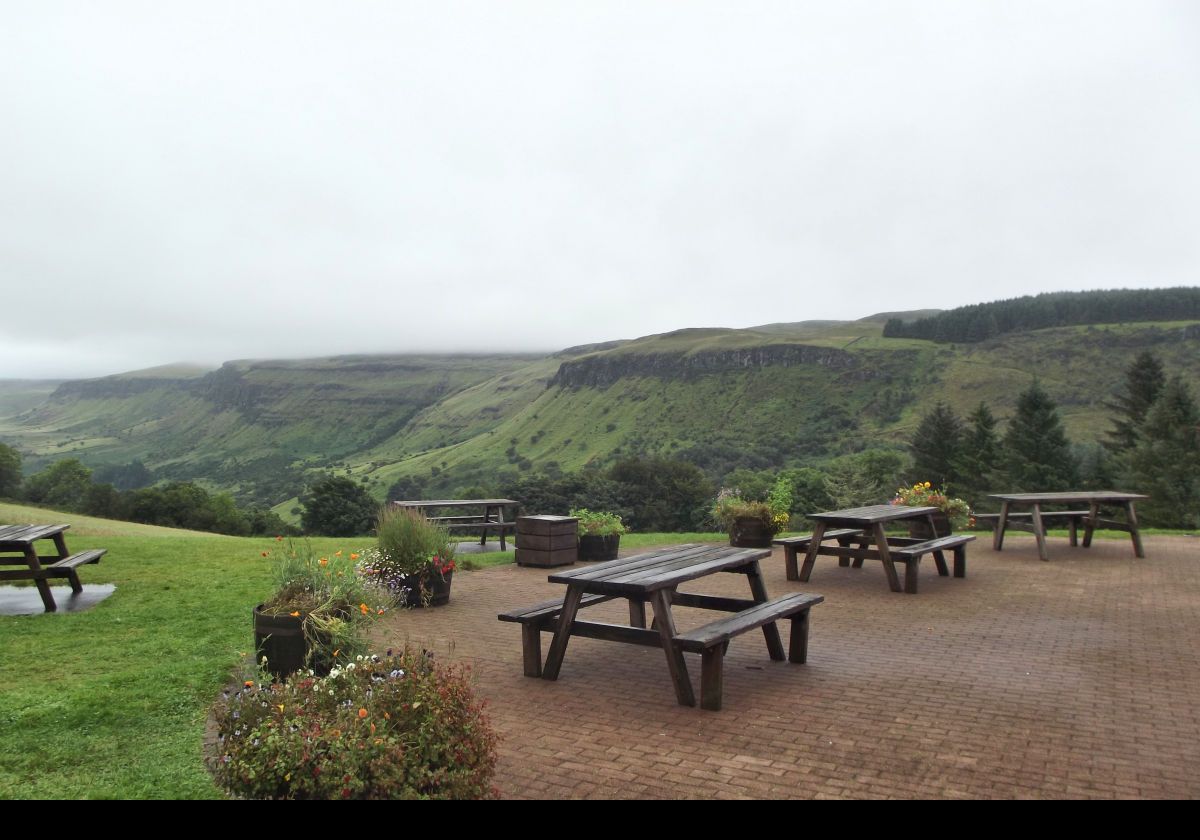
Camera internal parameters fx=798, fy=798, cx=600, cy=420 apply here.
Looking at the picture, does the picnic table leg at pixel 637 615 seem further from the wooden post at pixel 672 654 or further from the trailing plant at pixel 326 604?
the trailing plant at pixel 326 604

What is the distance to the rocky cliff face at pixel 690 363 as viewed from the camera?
358 ft

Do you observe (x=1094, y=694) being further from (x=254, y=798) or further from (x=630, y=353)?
(x=630, y=353)

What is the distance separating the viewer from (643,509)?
4906 cm

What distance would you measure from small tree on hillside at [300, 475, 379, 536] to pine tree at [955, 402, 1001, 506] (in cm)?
3577

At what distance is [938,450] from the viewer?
52906 millimetres

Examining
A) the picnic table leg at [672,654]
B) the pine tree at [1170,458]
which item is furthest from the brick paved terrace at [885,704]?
the pine tree at [1170,458]

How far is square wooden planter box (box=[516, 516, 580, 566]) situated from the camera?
39.1ft

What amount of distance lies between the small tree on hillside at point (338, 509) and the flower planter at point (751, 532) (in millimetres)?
25675

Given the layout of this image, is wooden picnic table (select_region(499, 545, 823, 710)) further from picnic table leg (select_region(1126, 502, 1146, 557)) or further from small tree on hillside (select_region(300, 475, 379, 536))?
small tree on hillside (select_region(300, 475, 379, 536))

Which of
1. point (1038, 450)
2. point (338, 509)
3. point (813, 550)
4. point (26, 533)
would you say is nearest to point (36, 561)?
point (26, 533)

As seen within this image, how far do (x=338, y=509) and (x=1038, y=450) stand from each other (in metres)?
39.6

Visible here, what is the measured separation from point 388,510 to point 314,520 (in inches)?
1239

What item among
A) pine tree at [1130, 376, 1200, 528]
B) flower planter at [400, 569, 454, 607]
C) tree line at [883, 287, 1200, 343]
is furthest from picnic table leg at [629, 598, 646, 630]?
tree line at [883, 287, 1200, 343]
